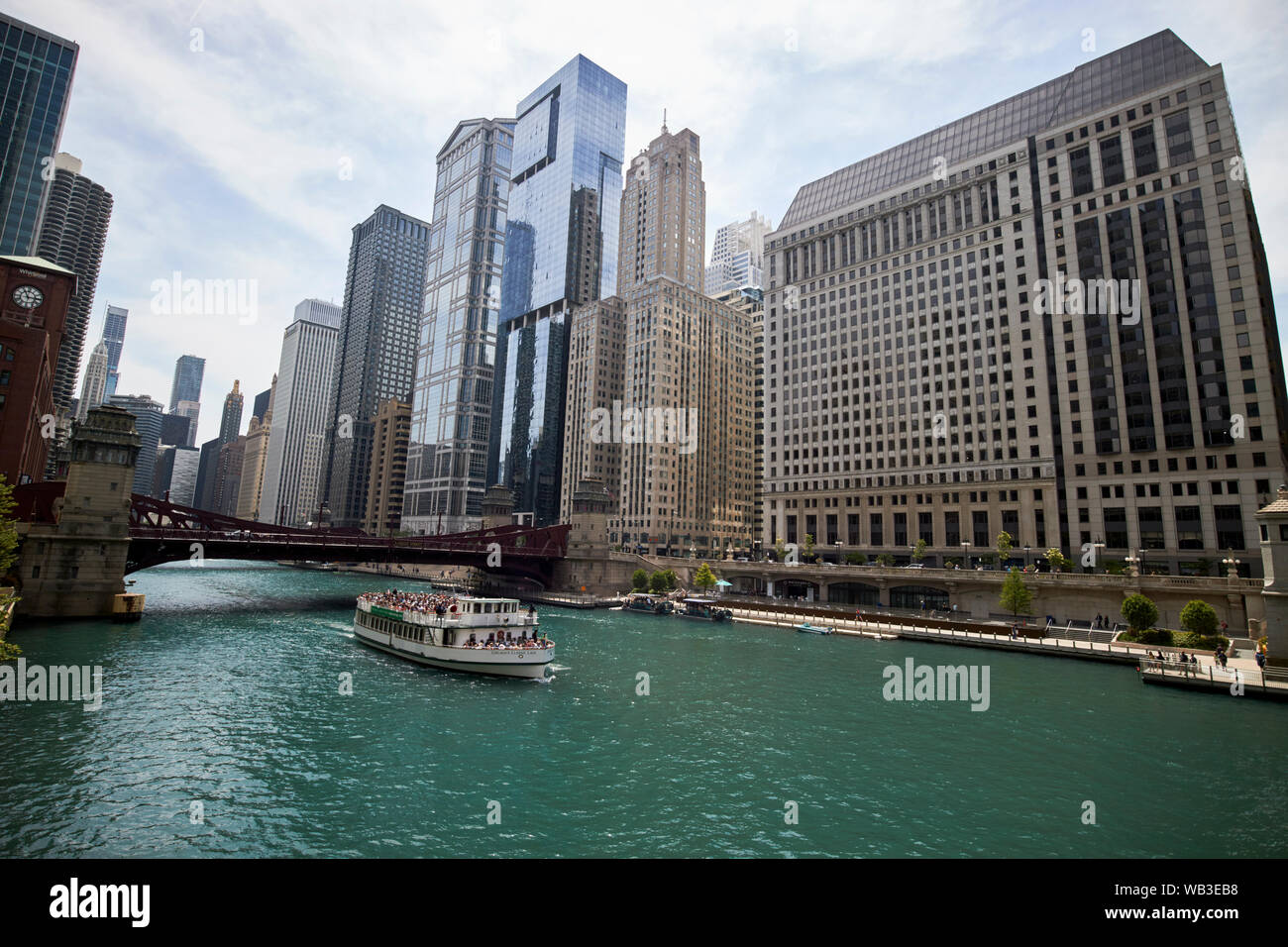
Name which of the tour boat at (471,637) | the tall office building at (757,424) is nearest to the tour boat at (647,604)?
the tour boat at (471,637)

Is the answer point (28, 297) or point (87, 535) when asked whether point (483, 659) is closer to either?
point (87, 535)

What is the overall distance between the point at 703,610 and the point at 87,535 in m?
70.4

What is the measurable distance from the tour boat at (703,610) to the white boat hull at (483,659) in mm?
40183

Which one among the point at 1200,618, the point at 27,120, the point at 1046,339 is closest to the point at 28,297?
the point at 27,120

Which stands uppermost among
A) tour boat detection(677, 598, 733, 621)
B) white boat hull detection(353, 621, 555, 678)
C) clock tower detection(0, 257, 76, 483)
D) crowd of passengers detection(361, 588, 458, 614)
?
clock tower detection(0, 257, 76, 483)

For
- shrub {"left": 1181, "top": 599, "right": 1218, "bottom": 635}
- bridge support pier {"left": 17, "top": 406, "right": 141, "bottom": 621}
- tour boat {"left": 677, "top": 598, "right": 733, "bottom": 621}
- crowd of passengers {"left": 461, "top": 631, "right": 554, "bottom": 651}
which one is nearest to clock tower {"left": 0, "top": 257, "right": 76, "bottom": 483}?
bridge support pier {"left": 17, "top": 406, "right": 141, "bottom": 621}

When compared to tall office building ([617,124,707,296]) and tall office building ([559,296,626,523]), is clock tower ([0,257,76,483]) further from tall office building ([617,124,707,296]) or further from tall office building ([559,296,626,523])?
tall office building ([617,124,707,296])

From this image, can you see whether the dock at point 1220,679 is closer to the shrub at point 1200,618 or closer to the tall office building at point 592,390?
the shrub at point 1200,618

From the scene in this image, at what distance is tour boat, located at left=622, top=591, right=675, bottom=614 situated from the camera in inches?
3807

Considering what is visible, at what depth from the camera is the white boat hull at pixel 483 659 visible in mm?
47906

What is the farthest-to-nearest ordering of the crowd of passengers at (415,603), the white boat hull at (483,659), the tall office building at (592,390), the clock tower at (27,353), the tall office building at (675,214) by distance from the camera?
the tall office building at (675,214)
the tall office building at (592,390)
the clock tower at (27,353)
the crowd of passengers at (415,603)
the white boat hull at (483,659)

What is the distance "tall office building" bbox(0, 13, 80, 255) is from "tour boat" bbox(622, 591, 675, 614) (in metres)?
160
